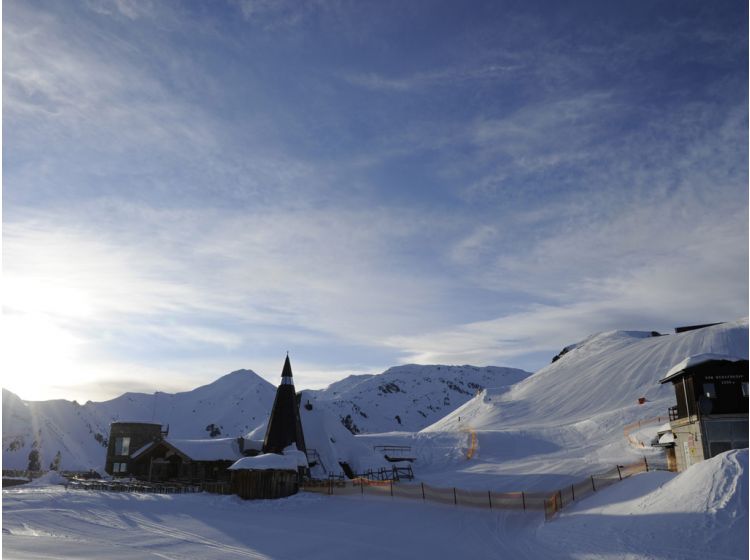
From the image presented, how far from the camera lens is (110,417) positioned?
168 meters

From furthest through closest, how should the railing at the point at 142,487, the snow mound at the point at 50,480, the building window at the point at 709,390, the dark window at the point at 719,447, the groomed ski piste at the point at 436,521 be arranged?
the snow mound at the point at 50,480 → the railing at the point at 142,487 → the building window at the point at 709,390 → the dark window at the point at 719,447 → the groomed ski piste at the point at 436,521

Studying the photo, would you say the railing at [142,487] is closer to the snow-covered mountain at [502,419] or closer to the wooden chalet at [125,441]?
the snow-covered mountain at [502,419]

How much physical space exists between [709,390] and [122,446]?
57.7 metres

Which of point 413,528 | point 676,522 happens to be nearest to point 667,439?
point 676,522

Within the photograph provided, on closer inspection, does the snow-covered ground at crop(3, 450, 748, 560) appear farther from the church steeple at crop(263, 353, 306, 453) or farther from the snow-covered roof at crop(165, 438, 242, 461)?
the snow-covered roof at crop(165, 438, 242, 461)

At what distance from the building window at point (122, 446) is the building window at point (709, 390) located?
56.5 metres

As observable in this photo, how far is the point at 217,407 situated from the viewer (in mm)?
170000

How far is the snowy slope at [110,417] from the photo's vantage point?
125500 mm

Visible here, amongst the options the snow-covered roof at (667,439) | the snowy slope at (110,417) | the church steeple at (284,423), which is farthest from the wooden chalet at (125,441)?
the snowy slope at (110,417)

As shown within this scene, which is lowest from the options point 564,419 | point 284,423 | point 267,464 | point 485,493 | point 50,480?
point 50,480

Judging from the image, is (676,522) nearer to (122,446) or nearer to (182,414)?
(122,446)

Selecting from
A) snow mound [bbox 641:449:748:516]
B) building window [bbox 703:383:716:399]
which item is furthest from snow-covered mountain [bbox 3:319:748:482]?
snow mound [bbox 641:449:748:516]

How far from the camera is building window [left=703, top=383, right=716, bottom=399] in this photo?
3344 cm

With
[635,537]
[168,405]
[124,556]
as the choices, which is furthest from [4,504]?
[168,405]
